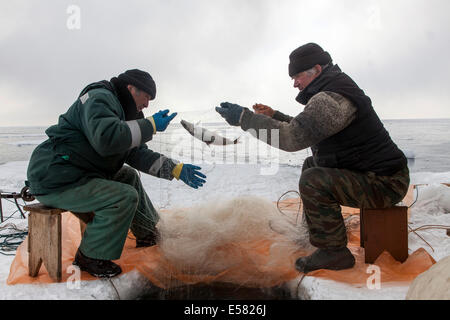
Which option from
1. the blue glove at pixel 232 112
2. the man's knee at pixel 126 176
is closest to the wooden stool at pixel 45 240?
the man's knee at pixel 126 176

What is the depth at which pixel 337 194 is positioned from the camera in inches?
89.8

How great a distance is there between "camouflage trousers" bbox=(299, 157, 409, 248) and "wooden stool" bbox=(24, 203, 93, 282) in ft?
5.61

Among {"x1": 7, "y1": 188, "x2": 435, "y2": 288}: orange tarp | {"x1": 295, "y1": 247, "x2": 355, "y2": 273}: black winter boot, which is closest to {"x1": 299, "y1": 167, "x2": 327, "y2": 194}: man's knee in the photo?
{"x1": 295, "y1": 247, "x2": 355, "y2": 273}: black winter boot

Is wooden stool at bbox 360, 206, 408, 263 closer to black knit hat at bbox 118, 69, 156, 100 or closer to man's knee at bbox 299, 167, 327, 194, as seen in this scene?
man's knee at bbox 299, 167, 327, 194

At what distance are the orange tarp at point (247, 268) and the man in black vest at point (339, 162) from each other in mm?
133

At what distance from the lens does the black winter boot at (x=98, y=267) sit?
7.36 ft

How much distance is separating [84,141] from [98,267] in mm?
878

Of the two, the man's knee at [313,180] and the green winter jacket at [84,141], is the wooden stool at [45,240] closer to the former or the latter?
the green winter jacket at [84,141]

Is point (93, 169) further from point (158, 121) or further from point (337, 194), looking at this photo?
point (337, 194)

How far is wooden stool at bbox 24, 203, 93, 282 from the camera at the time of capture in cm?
221

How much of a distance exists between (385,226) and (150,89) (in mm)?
2063

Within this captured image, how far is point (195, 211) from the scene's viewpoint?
115 inches
